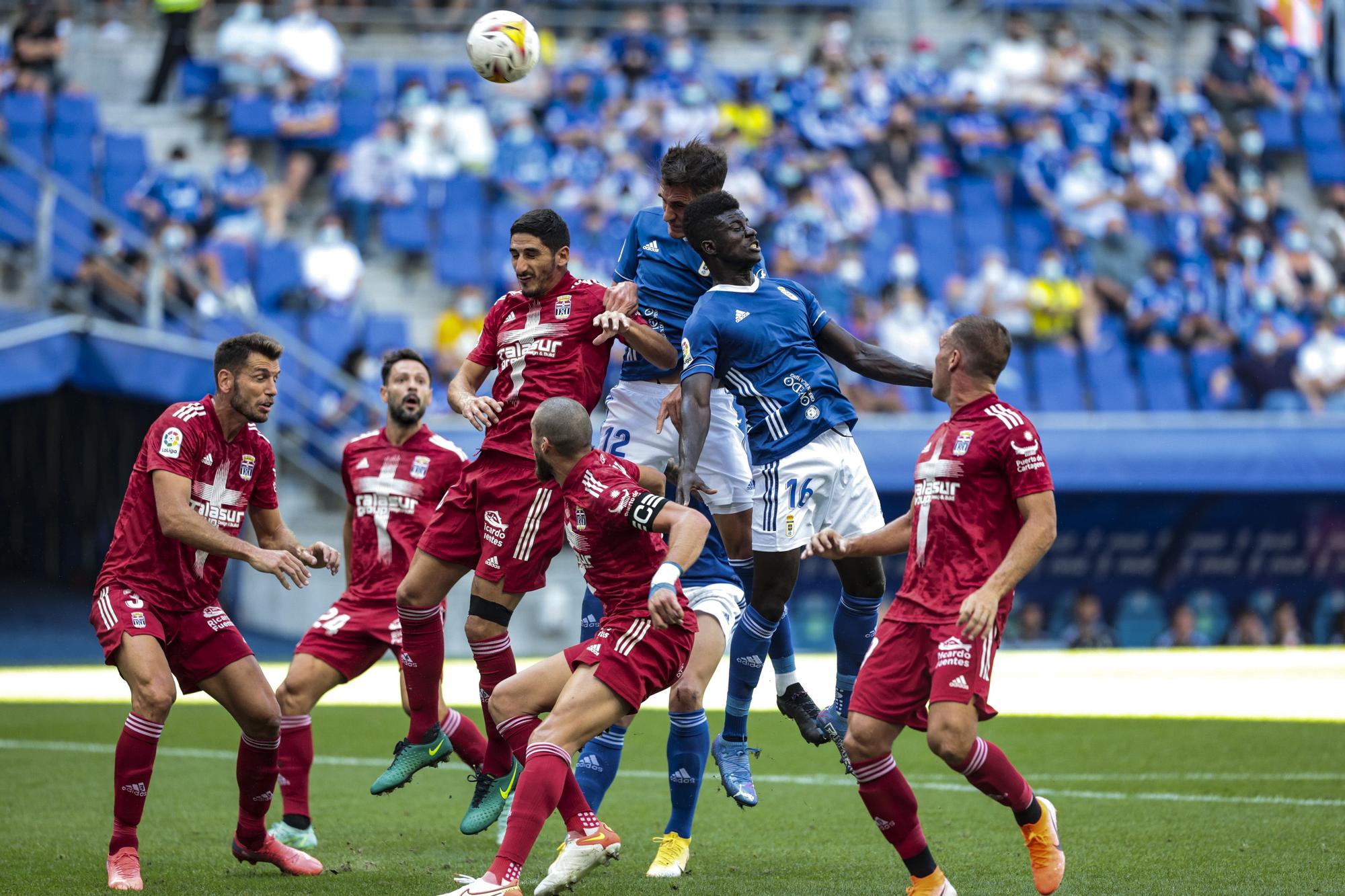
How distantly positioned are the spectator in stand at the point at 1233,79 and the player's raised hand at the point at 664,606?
70.5ft

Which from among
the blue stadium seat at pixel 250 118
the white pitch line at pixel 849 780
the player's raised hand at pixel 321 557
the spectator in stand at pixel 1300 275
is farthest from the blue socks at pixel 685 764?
the spectator in stand at pixel 1300 275

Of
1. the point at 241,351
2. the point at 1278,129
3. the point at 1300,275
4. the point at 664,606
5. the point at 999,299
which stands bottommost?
the point at 999,299

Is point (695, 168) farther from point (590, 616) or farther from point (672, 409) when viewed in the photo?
point (590, 616)

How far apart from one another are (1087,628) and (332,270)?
9721 mm

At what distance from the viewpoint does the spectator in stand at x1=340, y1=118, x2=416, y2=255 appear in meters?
19.8

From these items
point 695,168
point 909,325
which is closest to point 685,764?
point 695,168

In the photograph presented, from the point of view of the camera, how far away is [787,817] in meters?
8.43

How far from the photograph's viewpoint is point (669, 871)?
6.83m

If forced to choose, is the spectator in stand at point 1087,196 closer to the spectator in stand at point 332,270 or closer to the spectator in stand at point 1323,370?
the spectator in stand at point 1323,370

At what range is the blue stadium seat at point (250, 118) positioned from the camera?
19984 mm

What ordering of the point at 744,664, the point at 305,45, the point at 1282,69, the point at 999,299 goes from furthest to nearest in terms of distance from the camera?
1. the point at 1282,69
2. the point at 305,45
3. the point at 999,299
4. the point at 744,664

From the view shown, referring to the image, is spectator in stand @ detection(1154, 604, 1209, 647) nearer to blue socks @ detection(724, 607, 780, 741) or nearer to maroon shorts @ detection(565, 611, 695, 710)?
blue socks @ detection(724, 607, 780, 741)

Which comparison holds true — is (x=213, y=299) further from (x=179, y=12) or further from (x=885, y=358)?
(x=885, y=358)

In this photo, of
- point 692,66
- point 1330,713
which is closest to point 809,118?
point 692,66
